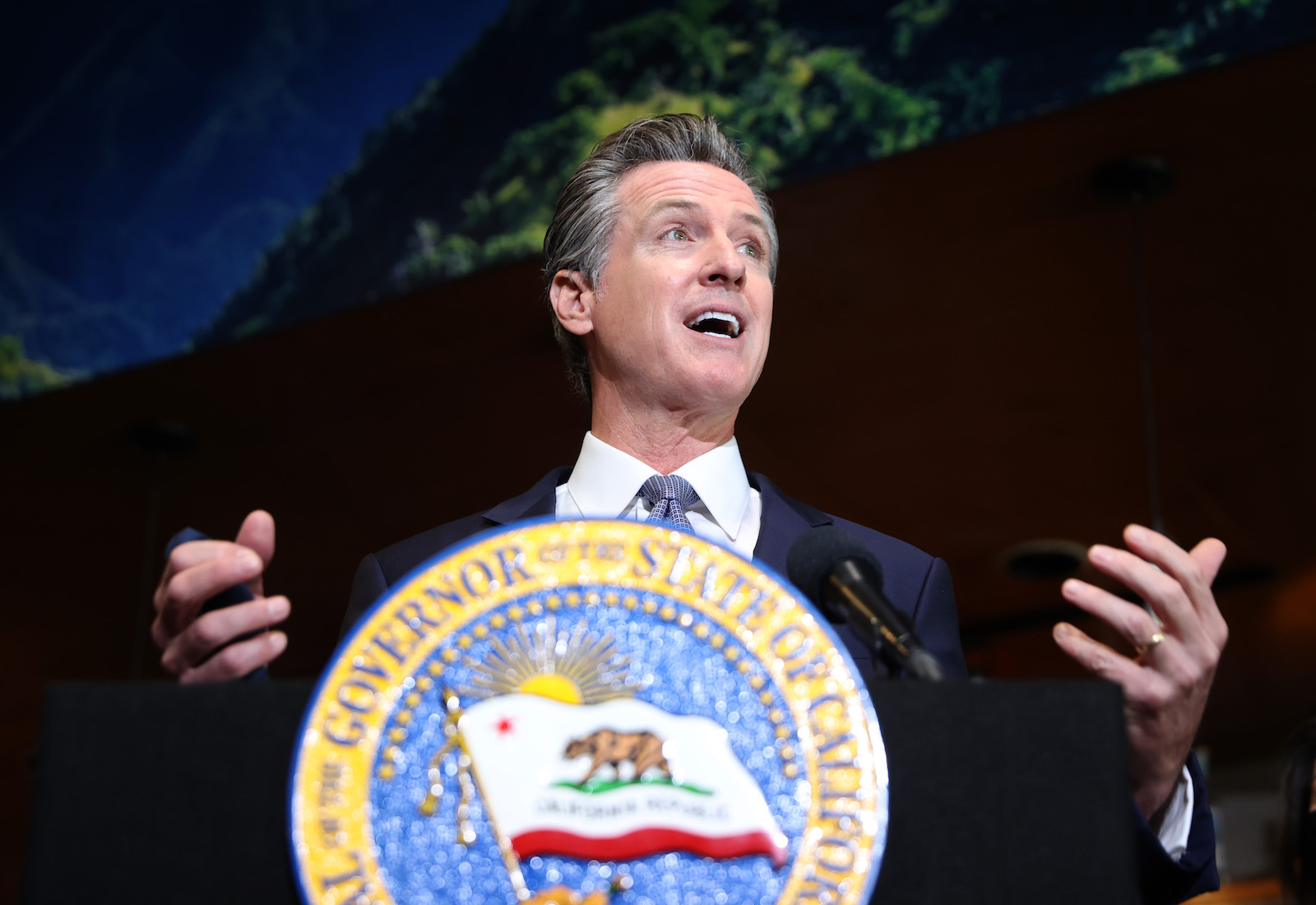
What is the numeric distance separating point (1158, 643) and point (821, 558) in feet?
0.85

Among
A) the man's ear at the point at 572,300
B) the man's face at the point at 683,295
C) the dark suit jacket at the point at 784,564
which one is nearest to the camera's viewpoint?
the dark suit jacket at the point at 784,564

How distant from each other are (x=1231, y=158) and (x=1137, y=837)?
2.64m

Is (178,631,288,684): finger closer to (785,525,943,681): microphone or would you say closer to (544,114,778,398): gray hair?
(785,525,943,681): microphone

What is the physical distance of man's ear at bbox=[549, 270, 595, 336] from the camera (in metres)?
1.52

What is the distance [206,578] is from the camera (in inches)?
34.0

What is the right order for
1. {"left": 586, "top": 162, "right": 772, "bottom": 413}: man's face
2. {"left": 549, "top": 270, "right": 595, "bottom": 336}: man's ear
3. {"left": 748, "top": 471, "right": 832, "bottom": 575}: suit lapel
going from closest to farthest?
{"left": 748, "top": 471, "right": 832, "bottom": 575}: suit lapel, {"left": 586, "top": 162, "right": 772, "bottom": 413}: man's face, {"left": 549, "top": 270, "right": 595, "bottom": 336}: man's ear

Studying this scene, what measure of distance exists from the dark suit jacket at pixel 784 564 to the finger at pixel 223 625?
0.18 metres

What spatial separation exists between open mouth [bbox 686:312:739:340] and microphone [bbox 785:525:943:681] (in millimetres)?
489

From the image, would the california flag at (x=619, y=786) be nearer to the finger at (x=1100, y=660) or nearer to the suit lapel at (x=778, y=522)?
the finger at (x=1100, y=660)

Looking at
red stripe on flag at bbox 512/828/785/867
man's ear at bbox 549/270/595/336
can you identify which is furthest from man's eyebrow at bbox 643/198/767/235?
red stripe on flag at bbox 512/828/785/867

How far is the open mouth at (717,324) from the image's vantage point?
137cm

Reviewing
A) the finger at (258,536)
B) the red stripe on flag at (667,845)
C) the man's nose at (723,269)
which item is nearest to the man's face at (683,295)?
the man's nose at (723,269)

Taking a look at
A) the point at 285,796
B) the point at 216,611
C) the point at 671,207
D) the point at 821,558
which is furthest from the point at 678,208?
the point at 285,796

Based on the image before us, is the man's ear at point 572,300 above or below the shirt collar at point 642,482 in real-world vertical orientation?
above
